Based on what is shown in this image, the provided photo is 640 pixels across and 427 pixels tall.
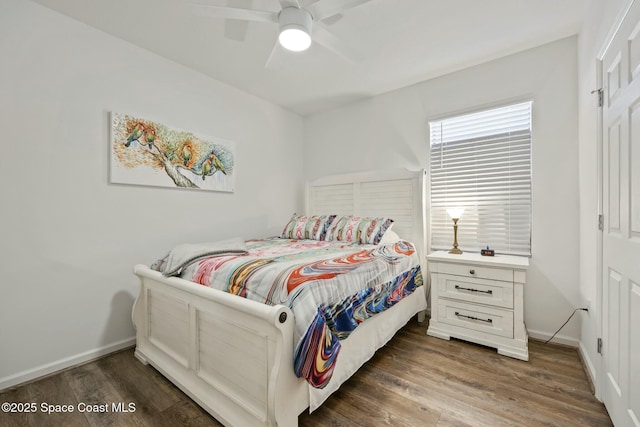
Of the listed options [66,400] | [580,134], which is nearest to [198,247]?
[66,400]

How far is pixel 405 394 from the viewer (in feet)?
5.49

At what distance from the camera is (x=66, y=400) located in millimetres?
1669

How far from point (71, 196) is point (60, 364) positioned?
3.98 ft

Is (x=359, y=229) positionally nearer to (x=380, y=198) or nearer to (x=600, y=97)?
(x=380, y=198)

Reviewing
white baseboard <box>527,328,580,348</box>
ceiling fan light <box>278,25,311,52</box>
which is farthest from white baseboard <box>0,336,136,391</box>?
white baseboard <box>527,328,580,348</box>

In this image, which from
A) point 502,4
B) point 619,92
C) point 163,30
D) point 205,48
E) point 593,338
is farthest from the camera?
point 205,48

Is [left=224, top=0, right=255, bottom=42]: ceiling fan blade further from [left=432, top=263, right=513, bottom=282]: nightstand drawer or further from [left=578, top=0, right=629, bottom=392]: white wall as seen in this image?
[left=432, top=263, right=513, bottom=282]: nightstand drawer

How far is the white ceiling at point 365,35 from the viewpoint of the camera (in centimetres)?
197

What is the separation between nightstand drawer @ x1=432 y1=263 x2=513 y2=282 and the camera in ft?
7.17

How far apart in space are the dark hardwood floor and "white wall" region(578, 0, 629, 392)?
12.1 inches

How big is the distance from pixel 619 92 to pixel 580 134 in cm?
111

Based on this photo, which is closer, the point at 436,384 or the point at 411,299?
the point at 436,384

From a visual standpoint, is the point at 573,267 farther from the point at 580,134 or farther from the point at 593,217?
the point at 580,134

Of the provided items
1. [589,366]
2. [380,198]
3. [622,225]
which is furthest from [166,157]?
[589,366]
